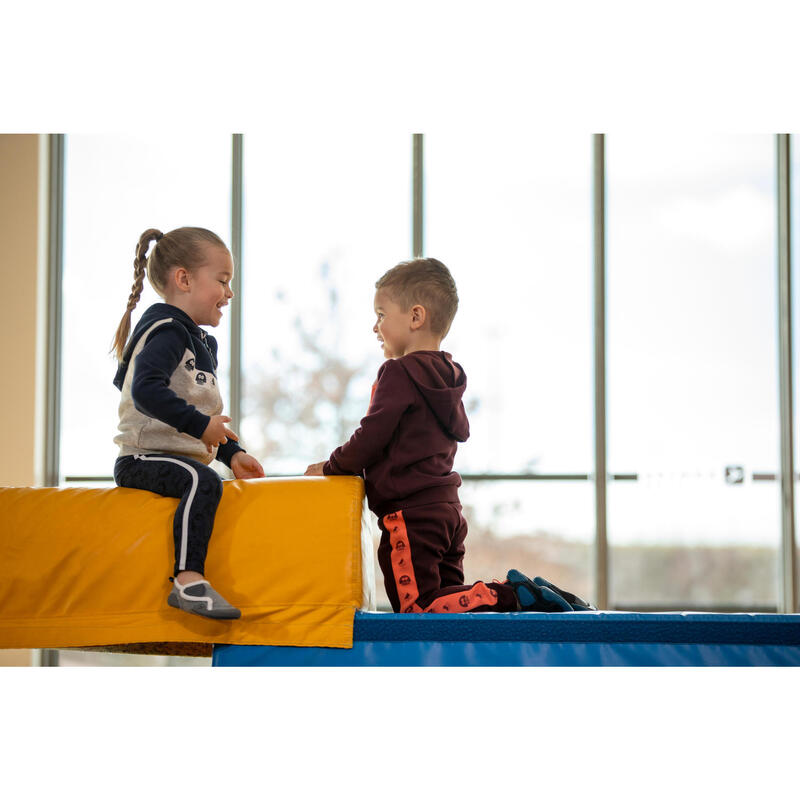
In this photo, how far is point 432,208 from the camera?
3.96 metres

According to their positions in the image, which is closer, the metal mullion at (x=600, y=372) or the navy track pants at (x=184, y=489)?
the navy track pants at (x=184, y=489)

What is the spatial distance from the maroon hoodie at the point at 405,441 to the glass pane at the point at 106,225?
7.31 feet

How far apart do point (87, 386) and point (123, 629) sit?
2.67m

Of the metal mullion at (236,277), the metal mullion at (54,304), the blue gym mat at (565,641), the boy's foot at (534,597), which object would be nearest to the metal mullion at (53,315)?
the metal mullion at (54,304)

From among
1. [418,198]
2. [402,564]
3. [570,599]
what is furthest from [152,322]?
[418,198]

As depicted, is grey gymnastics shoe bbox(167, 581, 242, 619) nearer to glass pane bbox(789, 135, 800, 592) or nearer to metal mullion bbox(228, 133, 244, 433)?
metal mullion bbox(228, 133, 244, 433)

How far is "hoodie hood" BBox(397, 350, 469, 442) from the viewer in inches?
72.9

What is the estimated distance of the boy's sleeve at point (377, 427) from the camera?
179 centimetres

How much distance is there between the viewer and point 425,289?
6.52 feet

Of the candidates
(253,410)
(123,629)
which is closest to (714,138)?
(253,410)

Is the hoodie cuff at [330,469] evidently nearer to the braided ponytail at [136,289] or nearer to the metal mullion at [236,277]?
the braided ponytail at [136,289]

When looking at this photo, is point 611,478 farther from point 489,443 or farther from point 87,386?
point 87,386

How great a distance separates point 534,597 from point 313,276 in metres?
2.59

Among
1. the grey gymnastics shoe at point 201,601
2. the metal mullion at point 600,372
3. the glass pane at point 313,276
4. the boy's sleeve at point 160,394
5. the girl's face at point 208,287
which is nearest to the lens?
the grey gymnastics shoe at point 201,601
